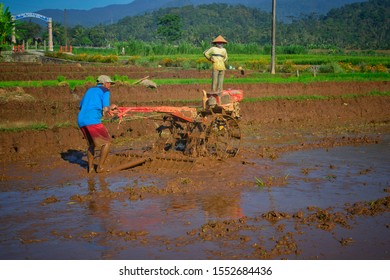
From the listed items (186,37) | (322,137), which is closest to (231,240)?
(322,137)

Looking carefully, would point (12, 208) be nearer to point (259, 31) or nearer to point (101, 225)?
point (101, 225)

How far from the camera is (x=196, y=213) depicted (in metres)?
8.54

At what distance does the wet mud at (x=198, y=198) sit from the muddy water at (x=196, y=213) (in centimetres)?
2

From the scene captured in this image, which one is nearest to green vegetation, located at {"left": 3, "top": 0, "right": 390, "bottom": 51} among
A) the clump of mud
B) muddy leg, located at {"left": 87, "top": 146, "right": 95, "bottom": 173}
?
the clump of mud

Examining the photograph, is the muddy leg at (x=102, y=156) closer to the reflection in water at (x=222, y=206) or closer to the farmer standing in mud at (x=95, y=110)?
the farmer standing in mud at (x=95, y=110)

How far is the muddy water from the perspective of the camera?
7016mm

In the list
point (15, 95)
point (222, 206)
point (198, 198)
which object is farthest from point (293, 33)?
point (222, 206)

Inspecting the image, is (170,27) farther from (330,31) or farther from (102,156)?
(102,156)

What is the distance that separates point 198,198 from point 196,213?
0.84 meters

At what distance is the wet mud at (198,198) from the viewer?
7121 millimetres

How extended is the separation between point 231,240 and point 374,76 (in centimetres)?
2571

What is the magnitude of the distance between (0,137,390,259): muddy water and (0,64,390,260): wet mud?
0.05 ft

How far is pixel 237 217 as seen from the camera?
328 inches

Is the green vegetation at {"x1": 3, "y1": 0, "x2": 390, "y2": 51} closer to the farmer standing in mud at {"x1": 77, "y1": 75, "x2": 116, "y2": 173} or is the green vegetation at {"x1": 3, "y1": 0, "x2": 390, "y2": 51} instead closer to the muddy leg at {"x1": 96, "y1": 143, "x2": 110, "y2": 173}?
the muddy leg at {"x1": 96, "y1": 143, "x2": 110, "y2": 173}
